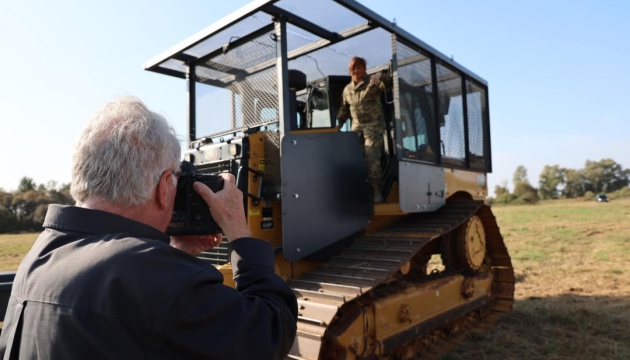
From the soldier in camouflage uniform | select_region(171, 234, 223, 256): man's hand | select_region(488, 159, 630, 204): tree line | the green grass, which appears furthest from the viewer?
select_region(488, 159, 630, 204): tree line

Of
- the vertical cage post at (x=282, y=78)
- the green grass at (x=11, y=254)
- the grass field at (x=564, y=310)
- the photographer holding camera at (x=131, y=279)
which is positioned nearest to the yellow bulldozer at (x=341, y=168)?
the vertical cage post at (x=282, y=78)

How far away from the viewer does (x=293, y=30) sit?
451 centimetres

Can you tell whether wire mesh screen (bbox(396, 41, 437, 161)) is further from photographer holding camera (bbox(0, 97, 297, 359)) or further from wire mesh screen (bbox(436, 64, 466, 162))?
photographer holding camera (bbox(0, 97, 297, 359))

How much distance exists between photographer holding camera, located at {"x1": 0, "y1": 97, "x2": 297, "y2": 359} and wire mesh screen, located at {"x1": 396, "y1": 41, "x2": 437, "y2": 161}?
11.4 ft

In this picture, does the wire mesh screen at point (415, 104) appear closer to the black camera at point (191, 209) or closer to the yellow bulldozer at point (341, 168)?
the yellow bulldozer at point (341, 168)

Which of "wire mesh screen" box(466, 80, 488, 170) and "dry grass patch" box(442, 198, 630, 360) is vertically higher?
"wire mesh screen" box(466, 80, 488, 170)

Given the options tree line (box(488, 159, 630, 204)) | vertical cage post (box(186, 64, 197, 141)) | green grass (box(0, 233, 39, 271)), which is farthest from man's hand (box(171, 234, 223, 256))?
tree line (box(488, 159, 630, 204))

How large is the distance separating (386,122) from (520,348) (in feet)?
9.70

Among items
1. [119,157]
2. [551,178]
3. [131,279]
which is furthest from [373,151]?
[551,178]

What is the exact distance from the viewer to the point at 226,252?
4.27 meters

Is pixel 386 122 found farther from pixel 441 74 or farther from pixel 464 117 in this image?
pixel 464 117

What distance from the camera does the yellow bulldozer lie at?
3938 millimetres

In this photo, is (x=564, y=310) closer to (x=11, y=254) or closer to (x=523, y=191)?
(x=11, y=254)

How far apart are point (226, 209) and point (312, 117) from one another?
13.7 ft
